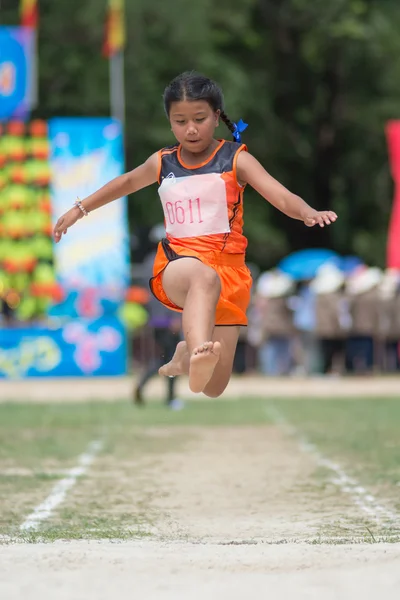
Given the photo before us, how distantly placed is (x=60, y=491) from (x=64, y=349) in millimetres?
16131

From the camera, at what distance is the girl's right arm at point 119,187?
23.1ft

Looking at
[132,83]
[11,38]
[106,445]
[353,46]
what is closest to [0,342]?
[11,38]

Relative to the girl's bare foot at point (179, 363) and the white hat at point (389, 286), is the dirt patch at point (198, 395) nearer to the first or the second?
the white hat at point (389, 286)

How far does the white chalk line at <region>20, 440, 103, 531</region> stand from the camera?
7.80 m

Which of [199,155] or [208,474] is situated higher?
[199,155]

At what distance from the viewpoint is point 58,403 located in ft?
64.5

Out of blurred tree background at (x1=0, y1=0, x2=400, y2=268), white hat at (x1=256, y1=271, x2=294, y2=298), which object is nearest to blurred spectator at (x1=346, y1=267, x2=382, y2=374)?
white hat at (x1=256, y1=271, x2=294, y2=298)

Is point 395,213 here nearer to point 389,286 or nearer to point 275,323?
point 389,286

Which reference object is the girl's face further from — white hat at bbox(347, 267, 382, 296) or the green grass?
white hat at bbox(347, 267, 382, 296)

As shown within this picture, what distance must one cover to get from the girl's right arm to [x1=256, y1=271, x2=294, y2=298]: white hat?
→ 718 inches

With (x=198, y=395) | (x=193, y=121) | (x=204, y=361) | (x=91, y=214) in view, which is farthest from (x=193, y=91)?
(x=91, y=214)

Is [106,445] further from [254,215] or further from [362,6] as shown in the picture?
[362,6]

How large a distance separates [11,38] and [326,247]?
1396 centimetres

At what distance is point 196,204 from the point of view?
6871mm
